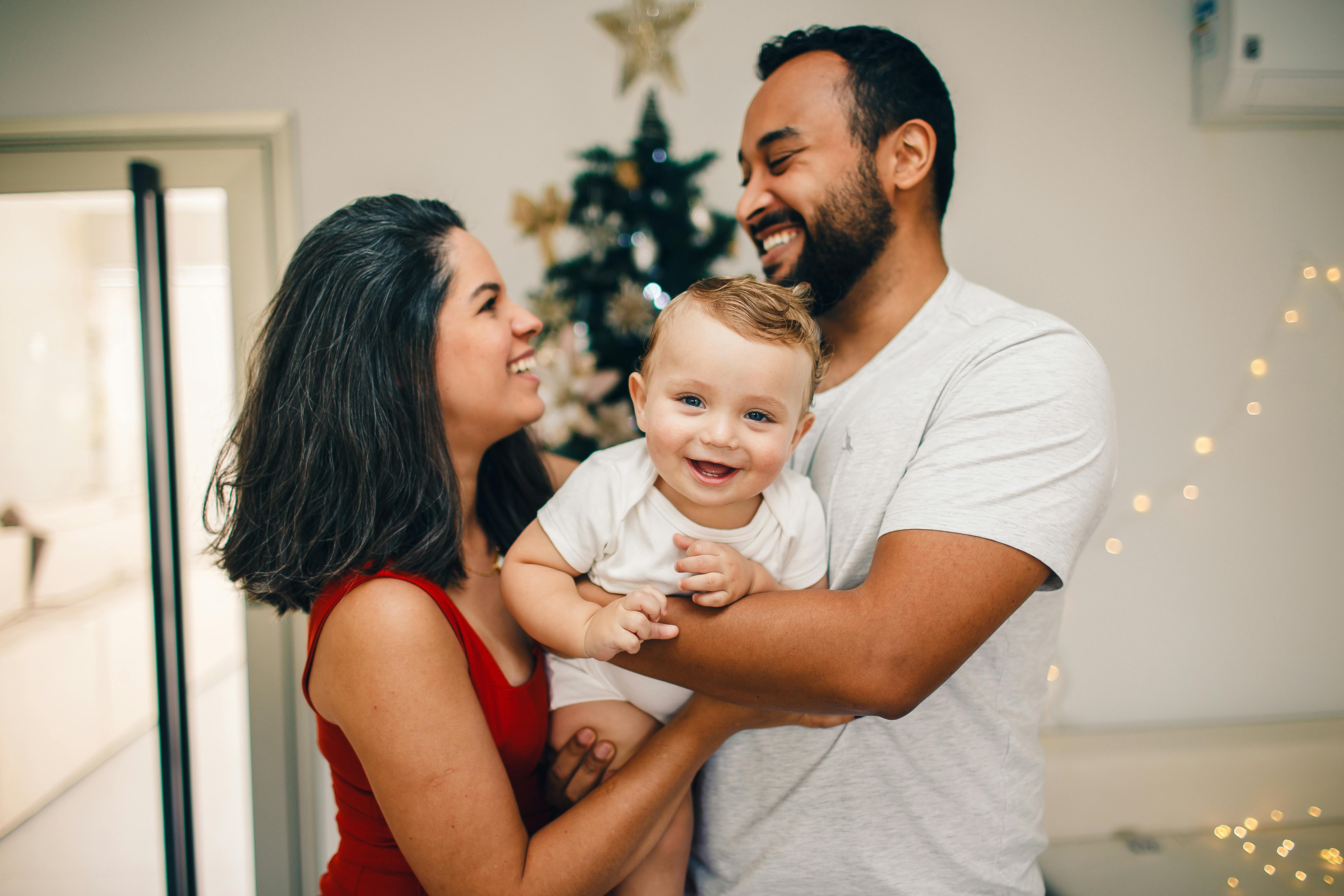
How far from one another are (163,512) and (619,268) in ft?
4.67

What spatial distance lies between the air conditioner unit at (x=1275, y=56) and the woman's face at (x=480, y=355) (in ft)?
9.18

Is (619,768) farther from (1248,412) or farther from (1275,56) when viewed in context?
(1275,56)

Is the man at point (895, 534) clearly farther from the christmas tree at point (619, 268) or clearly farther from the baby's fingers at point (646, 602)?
the christmas tree at point (619, 268)

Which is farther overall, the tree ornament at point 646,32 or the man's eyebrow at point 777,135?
the tree ornament at point 646,32

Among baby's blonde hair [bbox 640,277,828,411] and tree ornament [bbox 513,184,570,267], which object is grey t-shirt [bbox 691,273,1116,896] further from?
tree ornament [bbox 513,184,570,267]

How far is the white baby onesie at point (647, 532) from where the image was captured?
1.07 meters

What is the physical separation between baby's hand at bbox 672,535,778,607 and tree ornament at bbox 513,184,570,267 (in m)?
1.52

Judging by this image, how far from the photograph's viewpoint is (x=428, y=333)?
1.16 metres

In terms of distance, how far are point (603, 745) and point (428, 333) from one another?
0.79 m

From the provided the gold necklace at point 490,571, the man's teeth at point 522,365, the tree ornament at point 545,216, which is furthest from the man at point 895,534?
the tree ornament at point 545,216

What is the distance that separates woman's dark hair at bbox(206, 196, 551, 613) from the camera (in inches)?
43.2

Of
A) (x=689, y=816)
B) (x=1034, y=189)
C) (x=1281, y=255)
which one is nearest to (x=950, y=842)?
(x=689, y=816)

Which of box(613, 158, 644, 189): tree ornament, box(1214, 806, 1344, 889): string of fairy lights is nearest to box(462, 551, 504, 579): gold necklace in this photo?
box(613, 158, 644, 189): tree ornament

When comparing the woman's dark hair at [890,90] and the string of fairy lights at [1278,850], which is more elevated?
the woman's dark hair at [890,90]
